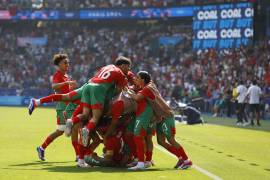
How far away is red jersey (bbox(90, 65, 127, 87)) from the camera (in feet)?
41.9

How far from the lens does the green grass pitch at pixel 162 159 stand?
468 inches

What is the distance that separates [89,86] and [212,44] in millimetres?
27362

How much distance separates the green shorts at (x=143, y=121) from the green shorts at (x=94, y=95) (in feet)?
2.36

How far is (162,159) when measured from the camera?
593 inches

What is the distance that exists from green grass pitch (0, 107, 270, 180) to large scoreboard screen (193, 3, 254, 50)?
14.8 meters

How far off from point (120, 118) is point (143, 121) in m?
0.50

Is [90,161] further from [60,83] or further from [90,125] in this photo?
[60,83]

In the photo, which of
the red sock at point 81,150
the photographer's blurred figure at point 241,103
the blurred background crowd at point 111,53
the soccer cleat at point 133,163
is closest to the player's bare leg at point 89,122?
the red sock at point 81,150

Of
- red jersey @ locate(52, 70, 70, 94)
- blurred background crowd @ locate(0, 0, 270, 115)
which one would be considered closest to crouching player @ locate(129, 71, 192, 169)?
red jersey @ locate(52, 70, 70, 94)

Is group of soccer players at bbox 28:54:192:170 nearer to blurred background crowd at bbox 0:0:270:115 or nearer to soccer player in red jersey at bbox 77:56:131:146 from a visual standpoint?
soccer player in red jersey at bbox 77:56:131:146

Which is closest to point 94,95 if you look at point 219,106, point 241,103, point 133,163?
point 133,163

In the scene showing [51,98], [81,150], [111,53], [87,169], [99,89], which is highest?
[111,53]

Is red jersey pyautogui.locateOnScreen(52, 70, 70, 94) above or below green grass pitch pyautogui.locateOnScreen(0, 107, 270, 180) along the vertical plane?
above

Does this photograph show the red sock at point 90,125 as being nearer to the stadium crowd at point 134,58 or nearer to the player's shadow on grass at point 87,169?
the player's shadow on grass at point 87,169
